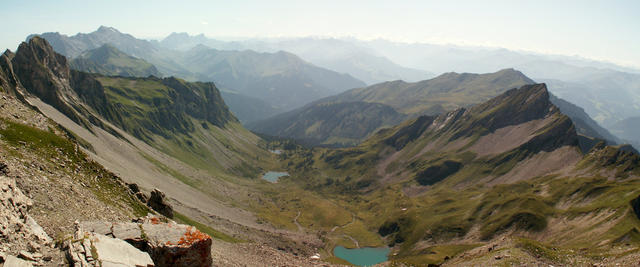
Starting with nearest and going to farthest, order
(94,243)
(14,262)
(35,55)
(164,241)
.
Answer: (14,262)
(94,243)
(164,241)
(35,55)

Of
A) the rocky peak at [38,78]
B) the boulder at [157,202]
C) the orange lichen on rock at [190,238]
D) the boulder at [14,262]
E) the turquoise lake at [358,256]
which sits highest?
the rocky peak at [38,78]

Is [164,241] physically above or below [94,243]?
below

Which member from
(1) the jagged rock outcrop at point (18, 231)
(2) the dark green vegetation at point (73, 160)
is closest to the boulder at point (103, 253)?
(1) the jagged rock outcrop at point (18, 231)

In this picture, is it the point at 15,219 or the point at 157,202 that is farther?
the point at 157,202

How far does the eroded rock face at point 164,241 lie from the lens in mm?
37750

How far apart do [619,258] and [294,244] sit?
5229 inches

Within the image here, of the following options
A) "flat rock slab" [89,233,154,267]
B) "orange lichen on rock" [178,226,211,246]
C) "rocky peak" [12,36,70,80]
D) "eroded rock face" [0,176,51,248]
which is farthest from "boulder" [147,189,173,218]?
"rocky peak" [12,36,70,80]

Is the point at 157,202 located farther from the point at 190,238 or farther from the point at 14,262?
the point at 14,262

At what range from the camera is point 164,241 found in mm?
38688

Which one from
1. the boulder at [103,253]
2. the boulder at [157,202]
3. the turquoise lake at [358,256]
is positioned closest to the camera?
the boulder at [103,253]

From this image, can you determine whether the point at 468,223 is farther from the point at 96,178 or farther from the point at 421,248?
the point at 96,178

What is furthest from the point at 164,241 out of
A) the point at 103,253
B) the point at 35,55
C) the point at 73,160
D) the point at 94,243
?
the point at 35,55

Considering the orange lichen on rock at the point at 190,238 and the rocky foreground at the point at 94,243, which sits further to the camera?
the orange lichen on rock at the point at 190,238

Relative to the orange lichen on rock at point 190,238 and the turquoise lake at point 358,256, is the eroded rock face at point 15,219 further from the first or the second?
the turquoise lake at point 358,256
